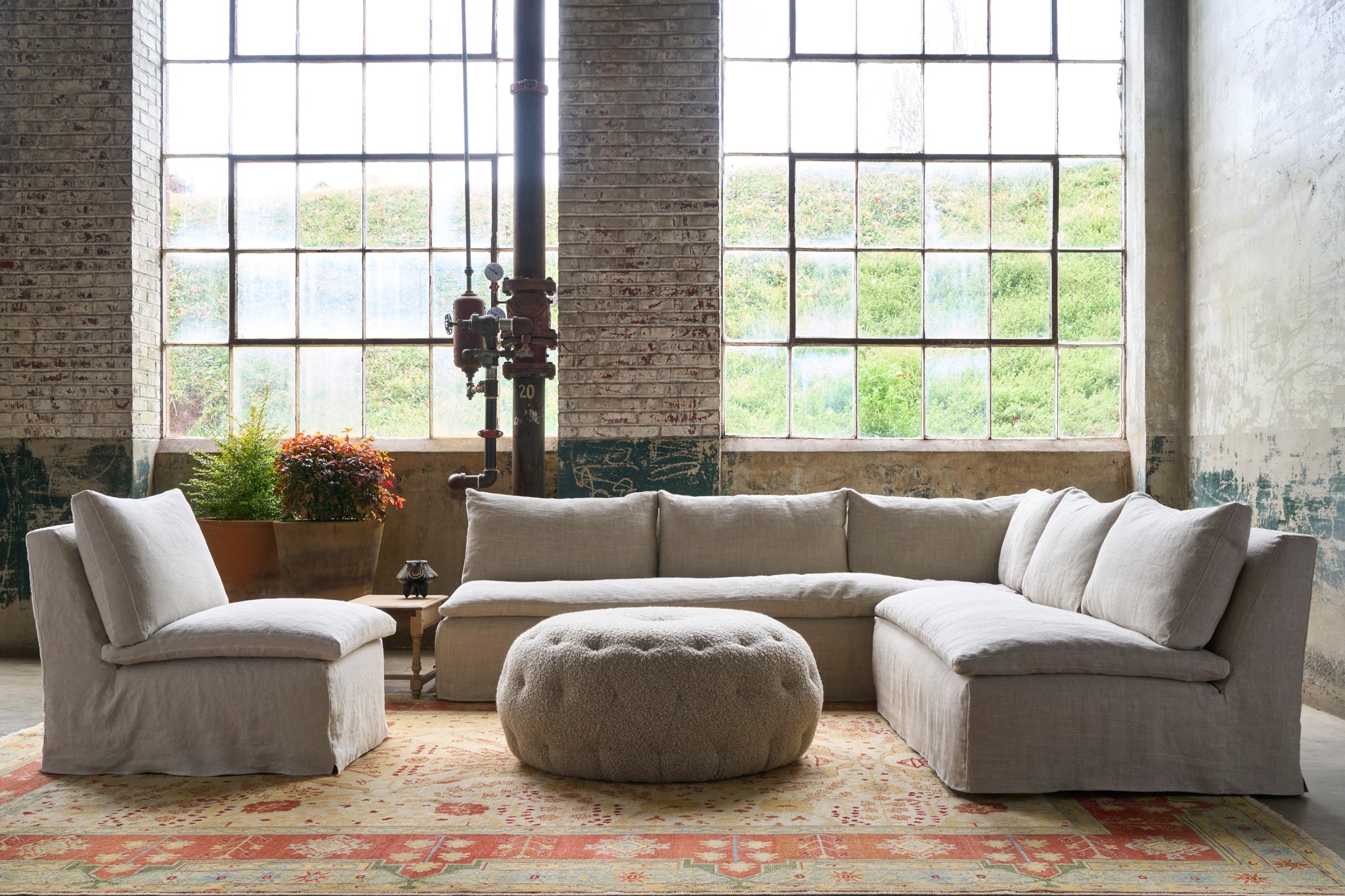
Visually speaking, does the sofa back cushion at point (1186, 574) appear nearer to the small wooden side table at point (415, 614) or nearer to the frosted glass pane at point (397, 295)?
the small wooden side table at point (415, 614)

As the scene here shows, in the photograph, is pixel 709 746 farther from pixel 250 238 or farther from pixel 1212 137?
pixel 250 238

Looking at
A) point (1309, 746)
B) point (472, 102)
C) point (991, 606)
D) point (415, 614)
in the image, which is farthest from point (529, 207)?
point (1309, 746)

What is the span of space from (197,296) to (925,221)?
430 cm

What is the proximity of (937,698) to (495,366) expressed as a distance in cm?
306

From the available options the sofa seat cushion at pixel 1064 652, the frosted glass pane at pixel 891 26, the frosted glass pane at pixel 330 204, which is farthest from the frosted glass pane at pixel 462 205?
the sofa seat cushion at pixel 1064 652

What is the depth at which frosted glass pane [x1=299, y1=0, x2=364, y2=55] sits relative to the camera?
6.34 metres

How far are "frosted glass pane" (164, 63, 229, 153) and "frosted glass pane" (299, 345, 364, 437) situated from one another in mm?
1392

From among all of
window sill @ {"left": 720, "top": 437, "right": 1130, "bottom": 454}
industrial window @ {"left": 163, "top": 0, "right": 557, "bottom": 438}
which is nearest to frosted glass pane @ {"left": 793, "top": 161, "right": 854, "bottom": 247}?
window sill @ {"left": 720, "top": 437, "right": 1130, "bottom": 454}

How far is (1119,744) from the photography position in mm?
2990

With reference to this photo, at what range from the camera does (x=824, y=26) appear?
6.25m

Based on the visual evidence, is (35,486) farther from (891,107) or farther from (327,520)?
(891,107)

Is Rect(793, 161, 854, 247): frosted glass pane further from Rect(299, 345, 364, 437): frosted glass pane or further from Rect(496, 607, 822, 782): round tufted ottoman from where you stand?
Rect(496, 607, 822, 782): round tufted ottoman

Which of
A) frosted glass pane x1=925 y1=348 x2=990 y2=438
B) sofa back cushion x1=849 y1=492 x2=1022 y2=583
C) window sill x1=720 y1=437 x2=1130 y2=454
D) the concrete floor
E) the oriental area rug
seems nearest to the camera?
the oriental area rug

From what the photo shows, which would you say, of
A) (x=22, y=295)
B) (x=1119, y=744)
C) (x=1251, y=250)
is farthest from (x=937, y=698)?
(x=22, y=295)
